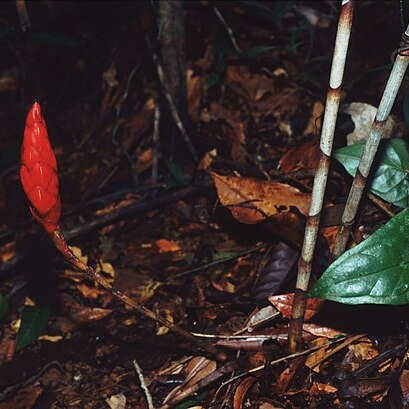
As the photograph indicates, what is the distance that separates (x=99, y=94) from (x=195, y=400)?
262 centimetres

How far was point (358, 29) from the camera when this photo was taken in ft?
11.9

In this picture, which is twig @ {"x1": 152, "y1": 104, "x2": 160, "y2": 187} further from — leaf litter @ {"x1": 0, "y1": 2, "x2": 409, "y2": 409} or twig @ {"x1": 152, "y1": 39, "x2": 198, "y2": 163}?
twig @ {"x1": 152, "y1": 39, "x2": 198, "y2": 163}

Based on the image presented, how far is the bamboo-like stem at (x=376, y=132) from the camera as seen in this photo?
1342mm

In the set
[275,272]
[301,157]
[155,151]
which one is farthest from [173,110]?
[275,272]

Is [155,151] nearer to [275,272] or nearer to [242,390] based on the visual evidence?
[275,272]

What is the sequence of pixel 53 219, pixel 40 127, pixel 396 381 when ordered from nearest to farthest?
1. pixel 40 127
2. pixel 53 219
3. pixel 396 381

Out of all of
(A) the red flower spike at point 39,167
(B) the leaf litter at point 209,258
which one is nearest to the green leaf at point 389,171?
(B) the leaf litter at point 209,258

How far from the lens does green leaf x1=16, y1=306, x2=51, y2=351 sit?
7.32 feet

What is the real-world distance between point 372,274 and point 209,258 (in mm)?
1029

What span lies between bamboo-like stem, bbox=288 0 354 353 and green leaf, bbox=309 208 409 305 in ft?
0.44

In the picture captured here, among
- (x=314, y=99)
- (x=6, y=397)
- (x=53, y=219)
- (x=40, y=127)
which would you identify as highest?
(x=40, y=127)

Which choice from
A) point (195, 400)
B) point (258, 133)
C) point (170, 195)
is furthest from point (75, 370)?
point (258, 133)

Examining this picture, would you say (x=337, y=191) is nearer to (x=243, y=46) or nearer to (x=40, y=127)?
(x=40, y=127)

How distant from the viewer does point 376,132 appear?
1.43 metres
